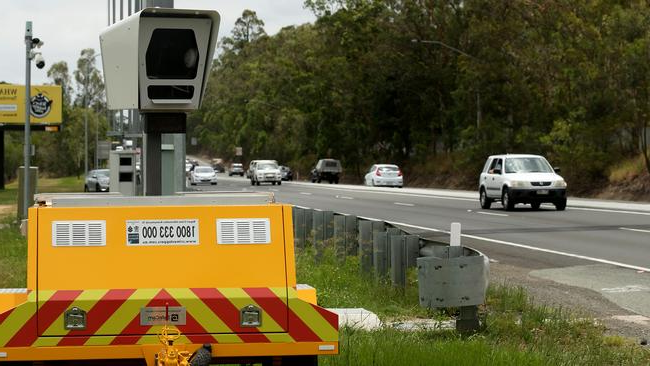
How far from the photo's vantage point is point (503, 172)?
102 feet

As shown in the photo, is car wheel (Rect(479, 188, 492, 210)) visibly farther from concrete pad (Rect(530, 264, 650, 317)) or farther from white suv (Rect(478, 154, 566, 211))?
concrete pad (Rect(530, 264, 650, 317))

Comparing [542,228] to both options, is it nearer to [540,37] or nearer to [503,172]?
[503,172]

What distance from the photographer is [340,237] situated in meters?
14.6

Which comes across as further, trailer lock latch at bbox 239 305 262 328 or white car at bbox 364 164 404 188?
white car at bbox 364 164 404 188

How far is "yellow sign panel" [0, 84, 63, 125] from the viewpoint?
2886 inches

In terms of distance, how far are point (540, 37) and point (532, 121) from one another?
4.95 metres

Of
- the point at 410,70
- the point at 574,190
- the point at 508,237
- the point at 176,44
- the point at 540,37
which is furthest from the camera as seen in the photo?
the point at 410,70

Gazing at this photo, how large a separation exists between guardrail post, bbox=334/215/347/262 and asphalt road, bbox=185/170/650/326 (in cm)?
265

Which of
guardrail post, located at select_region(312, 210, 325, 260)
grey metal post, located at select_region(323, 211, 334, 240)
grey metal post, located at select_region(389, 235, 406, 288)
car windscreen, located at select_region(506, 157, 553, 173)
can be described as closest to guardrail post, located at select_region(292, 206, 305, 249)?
guardrail post, located at select_region(312, 210, 325, 260)

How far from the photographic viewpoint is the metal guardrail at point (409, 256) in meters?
8.66

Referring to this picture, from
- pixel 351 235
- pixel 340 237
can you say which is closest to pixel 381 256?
pixel 351 235

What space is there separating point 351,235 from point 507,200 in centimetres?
1698

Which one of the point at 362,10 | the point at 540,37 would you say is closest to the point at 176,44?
the point at 540,37

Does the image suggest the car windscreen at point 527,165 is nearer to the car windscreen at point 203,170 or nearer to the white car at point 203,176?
the white car at point 203,176
